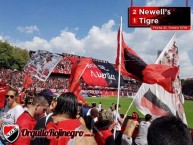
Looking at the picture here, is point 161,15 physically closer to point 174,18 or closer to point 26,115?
point 174,18

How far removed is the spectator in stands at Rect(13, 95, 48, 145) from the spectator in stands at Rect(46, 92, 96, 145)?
67cm

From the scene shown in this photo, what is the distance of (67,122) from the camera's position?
389cm

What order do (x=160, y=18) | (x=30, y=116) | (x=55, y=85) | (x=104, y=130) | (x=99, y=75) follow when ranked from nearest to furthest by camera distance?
(x=30, y=116), (x=104, y=130), (x=99, y=75), (x=160, y=18), (x=55, y=85)

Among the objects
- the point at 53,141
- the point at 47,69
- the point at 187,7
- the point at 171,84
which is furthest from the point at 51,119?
the point at 187,7

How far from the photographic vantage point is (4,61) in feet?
295

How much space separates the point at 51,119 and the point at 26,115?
0.82 m

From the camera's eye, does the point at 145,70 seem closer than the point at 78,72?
Yes

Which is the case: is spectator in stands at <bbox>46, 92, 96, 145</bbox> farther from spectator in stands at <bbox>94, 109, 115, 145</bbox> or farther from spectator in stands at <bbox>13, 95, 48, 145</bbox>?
spectator in stands at <bbox>94, 109, 115, 145</bbox>

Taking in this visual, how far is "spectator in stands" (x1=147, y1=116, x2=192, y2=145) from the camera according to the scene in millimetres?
1993

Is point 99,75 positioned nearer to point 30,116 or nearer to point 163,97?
point 163,97

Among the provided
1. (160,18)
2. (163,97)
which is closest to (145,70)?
(163,97)

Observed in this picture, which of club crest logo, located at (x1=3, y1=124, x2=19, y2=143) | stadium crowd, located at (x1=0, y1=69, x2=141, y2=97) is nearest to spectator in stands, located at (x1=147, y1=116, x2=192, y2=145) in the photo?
club crest logo, located at (x1=3, y1=124, x2=19, y2=143)

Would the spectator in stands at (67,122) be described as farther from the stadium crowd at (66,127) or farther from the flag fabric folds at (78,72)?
the flag fabric folds at (78,72)

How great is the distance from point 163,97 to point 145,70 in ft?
2.50
